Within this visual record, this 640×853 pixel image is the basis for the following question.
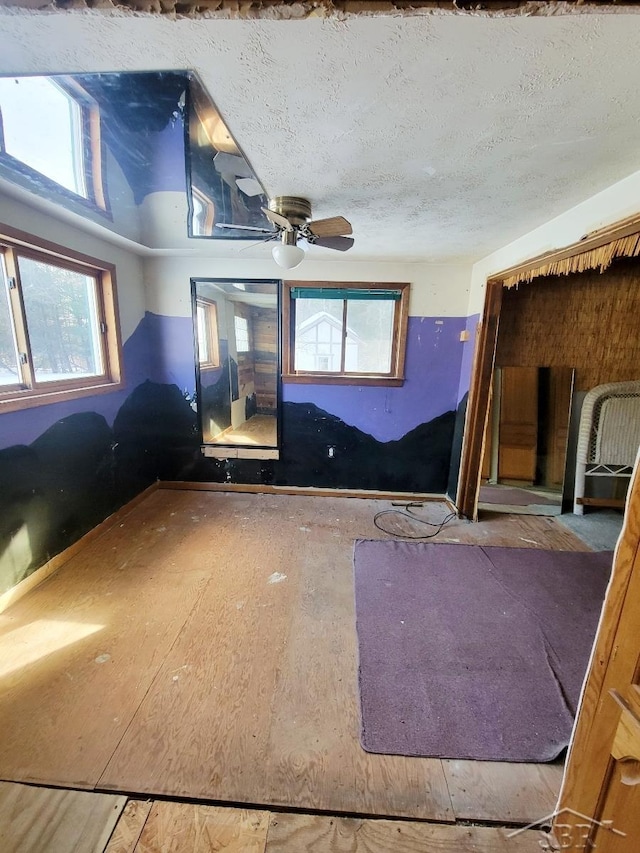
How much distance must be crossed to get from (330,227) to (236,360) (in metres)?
3.55

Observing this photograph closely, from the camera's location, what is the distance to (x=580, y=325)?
333 cm

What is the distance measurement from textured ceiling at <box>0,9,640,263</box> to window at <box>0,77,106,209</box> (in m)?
0.10

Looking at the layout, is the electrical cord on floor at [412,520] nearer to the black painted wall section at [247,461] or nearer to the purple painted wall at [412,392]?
the black painted wall section at [247,461]

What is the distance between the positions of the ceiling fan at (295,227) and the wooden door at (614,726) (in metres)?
1.78

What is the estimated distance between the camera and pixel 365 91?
1.09 meters

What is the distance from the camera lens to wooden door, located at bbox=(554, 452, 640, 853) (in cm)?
75

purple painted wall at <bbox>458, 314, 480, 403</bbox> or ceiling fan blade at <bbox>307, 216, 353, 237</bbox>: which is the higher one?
ceiling fan blade at <bbox>307, 216, 353, 237</bbox>

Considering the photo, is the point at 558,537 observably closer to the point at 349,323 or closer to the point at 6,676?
the point at 349,323

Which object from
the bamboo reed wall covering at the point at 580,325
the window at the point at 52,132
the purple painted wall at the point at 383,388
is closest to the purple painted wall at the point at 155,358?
the purple painted wall at the point at 383,388

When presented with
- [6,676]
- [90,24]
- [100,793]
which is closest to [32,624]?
[6,676]

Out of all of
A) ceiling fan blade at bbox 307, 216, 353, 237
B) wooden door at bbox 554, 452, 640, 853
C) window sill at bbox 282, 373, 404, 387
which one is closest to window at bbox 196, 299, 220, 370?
window sill at bbox 282, 373, 404, 387

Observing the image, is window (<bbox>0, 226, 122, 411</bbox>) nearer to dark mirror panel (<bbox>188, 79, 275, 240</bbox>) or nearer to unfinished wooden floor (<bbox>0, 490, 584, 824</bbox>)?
dark mirror panel (<bbox>188, 79, 275, 240</bbox>)

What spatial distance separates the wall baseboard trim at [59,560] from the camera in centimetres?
208

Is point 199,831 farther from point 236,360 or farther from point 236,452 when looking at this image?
point 236,360
